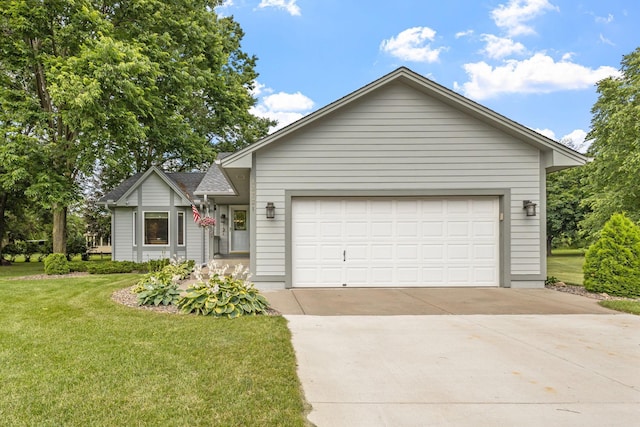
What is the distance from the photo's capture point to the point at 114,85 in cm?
1148

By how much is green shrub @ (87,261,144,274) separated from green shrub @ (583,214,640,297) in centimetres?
1313

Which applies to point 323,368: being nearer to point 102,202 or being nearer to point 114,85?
point 114,85

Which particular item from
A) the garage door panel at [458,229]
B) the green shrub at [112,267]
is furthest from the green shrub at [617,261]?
the green shrub at [112,267]

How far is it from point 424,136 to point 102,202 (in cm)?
1298

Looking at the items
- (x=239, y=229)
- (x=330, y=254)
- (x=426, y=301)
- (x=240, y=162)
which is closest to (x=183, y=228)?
(x=239, y=229)

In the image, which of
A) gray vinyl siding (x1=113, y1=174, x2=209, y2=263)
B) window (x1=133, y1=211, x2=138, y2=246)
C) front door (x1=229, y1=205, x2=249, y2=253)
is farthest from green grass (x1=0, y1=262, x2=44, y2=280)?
front door (x1=229, y1=205, x2=249, y2=253)

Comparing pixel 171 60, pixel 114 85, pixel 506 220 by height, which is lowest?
pixel 506 220

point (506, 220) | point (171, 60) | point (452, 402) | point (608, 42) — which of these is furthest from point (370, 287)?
point (608, 42)

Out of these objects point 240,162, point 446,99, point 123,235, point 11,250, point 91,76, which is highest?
point 91,76

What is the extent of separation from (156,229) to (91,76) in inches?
243

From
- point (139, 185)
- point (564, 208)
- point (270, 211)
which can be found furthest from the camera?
point (564, 208)

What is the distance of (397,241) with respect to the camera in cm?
875

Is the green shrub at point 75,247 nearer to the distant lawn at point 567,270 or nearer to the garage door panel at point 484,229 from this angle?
the garage door panel at point 484,229

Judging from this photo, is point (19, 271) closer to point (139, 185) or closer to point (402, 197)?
point (139, 185)
